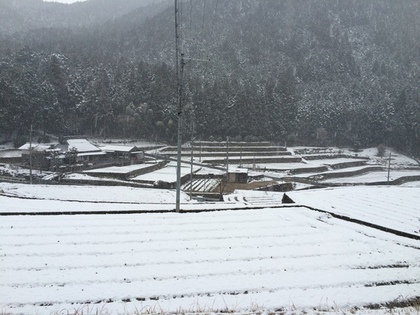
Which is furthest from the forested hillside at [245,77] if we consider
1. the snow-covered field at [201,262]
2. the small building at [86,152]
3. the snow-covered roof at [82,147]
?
the small building at [86,152]

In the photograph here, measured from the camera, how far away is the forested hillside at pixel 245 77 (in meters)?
43.9

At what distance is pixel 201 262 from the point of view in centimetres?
525

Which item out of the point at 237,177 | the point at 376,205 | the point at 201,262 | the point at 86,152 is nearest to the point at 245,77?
the point at 86,152

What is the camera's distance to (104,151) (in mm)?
30953

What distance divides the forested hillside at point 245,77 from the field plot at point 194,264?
900 cm

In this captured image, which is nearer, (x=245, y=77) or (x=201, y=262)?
(x=201, y=262)

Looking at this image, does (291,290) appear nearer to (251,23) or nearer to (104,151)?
(104,151)

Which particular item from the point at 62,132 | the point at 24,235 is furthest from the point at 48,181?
the point at 62,132

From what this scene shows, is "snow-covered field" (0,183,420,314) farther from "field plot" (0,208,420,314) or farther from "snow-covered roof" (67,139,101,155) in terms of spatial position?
"snow-covered roof" (67,139,101,155)

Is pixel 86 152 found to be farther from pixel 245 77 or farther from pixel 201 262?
pixel 245 77

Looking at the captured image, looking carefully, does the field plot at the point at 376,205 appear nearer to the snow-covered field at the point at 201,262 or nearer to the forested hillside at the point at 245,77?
the snow-covered field at the point at 201,262

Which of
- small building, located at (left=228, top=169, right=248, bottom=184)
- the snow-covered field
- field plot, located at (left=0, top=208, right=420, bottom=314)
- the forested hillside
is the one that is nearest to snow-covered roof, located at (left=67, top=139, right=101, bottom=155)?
the forested hillside

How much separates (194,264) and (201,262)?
0.15 m

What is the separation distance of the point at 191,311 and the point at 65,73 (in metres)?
53.9
